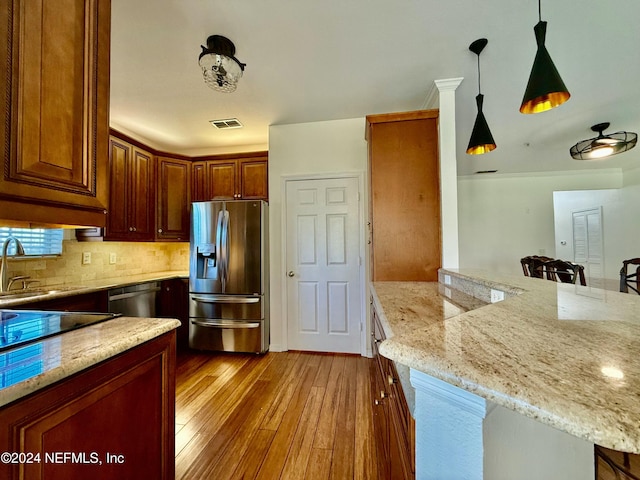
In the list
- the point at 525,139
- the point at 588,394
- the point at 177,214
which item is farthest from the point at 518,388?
the point at 525,139

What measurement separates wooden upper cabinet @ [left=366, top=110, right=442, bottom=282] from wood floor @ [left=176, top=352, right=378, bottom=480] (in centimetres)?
105

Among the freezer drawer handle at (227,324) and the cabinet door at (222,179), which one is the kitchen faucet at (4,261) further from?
the cabinet door at (222,179)

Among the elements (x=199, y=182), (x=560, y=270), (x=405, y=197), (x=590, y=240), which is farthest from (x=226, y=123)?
(x=590, y=240)

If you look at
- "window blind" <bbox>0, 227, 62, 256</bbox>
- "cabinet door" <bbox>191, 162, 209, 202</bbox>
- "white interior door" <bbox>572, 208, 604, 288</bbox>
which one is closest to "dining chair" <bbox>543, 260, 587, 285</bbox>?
"white interior door" <bbox>572, 208, 604, 288</bbox>

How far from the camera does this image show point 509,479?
507mm

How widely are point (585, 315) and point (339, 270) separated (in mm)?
2248

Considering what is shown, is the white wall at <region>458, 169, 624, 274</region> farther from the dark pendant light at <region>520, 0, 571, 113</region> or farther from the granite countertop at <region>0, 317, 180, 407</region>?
the granite countertop at <region>0, 317, 180, 407</region>

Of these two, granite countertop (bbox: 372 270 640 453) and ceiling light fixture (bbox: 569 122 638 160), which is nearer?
granite countertop (bbox: 372 270 640 453)

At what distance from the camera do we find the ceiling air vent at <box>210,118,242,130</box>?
2.86m

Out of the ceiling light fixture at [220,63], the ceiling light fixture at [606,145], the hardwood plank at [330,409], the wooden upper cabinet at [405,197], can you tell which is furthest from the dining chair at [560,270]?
the ceiling light fixture at [220,63]

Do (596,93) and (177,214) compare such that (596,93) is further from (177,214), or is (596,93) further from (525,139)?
(177,214)

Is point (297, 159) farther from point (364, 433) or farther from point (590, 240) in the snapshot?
point (590, 240)

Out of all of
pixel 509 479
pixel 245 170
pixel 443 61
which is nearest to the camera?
pixel 509 479

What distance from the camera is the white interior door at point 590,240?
398 centimetres
